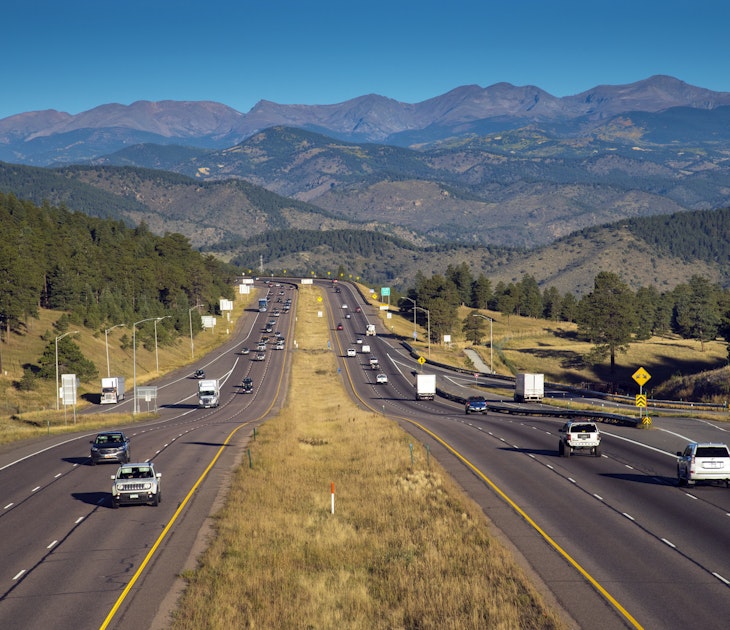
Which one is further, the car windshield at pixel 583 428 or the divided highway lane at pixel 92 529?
the car windshield at pixel 583 428

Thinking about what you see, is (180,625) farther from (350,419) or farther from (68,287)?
(68,287)

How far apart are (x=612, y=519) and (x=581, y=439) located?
14.5 meters

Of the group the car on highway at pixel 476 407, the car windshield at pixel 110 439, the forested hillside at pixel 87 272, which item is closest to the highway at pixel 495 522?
the car windshield at pixel 110 439

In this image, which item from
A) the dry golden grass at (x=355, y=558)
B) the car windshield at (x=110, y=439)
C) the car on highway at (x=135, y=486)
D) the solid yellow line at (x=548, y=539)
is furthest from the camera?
the car windshield at (x=110, y=439)

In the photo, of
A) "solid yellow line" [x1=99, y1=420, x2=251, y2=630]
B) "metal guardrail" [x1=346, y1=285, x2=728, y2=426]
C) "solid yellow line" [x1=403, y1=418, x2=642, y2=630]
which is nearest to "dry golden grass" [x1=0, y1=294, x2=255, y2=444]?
"solid yellow line" [x1=99, y1=420, x2=251, y2=630]

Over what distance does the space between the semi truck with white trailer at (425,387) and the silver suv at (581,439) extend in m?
49.9

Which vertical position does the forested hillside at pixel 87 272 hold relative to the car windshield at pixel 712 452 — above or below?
above

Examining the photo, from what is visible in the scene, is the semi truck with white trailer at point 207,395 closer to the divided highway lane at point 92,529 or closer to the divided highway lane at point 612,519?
the divided highway lane at point 92,529

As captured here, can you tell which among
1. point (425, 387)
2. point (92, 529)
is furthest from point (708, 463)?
point (425, 387)

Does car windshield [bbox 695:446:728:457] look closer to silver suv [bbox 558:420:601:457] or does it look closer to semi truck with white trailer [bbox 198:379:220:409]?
silver suv [bbox 558:420:601:457]

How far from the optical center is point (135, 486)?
1359 inches

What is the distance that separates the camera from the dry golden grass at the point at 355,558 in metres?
22.3

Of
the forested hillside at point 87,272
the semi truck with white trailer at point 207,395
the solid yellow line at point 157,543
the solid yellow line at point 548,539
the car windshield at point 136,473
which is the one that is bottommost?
the semi truck with white trailer at point 207,395

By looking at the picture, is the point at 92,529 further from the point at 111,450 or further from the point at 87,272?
the point at 87,272
